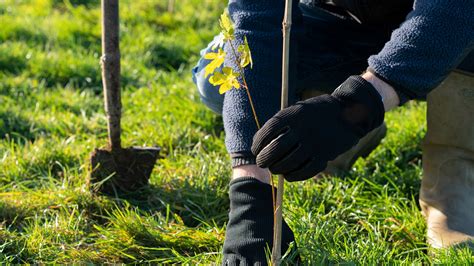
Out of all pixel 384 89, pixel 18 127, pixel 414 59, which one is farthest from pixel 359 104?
pixel 18 127

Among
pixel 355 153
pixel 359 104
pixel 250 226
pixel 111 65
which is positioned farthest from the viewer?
pixel 355 153

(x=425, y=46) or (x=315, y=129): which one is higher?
(x=425, y=46)

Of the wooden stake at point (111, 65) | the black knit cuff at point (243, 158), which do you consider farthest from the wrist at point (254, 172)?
the wooden stake at point (111, 65)

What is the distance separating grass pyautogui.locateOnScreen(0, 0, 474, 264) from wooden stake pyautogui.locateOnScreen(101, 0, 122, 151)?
189 millimetres

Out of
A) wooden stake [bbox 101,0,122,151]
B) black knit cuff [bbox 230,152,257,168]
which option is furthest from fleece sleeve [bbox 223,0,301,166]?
wooden stake [bbox 101,0,122,151]

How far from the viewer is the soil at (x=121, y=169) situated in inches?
112

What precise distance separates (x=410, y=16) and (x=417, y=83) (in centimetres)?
20

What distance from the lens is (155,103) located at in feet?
12.4

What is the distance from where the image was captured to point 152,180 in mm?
2979

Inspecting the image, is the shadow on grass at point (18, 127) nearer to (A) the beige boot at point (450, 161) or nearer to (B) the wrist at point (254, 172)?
(B) the wrist at point (254, 172)

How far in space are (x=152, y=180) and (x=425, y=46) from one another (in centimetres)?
130

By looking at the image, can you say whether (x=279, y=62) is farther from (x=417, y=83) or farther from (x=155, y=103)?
(x=155, y=103)

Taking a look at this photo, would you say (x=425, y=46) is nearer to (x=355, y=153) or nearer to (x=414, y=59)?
(x=414, y=59)

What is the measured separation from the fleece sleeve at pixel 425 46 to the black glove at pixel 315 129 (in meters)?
0.10
